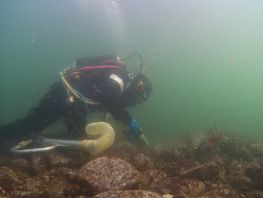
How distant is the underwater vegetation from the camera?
14.8 ft

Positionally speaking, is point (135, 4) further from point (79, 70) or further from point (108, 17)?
point (79, 70)

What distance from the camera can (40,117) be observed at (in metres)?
8.00

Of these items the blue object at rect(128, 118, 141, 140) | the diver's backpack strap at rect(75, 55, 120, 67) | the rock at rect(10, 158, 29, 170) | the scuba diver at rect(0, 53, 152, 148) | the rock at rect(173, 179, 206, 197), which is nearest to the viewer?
the rock at rect(173, 179, 206, 197)

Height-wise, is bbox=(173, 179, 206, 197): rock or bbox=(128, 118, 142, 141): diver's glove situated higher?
bbox=(173, 179, 206, 197): rock

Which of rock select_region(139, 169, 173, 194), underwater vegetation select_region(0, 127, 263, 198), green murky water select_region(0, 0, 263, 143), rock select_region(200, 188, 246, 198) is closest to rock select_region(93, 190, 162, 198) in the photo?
underwater vegetation select_region(0, 127, 263, 198)

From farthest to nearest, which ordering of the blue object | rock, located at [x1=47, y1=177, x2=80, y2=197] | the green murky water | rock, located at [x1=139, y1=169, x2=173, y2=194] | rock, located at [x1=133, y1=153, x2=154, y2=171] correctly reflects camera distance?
the green murky water < the blue object < rock, located at [x1=133, y1=153, x2=154, y2=171] < rock, located at [x1=139, y1=169, x2=173, y2=194] < rock, located at [x1=47, y1=177, x2=80, y2=197]

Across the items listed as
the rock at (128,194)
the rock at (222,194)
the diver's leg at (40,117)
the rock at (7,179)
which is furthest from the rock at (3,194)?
the diver's leg at (40,117)

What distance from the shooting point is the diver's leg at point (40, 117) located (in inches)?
308

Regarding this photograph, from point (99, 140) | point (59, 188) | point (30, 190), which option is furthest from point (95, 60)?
point (30, 190)

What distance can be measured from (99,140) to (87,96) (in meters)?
1.61

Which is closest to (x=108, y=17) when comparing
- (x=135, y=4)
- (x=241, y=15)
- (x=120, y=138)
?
(x=135, y=4)

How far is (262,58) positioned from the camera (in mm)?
132250

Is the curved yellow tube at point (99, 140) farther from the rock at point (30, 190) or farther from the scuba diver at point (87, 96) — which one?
the rock at point (30, 190)

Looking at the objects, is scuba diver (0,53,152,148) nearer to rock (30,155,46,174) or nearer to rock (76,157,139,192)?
rock (30,155,46,174)
